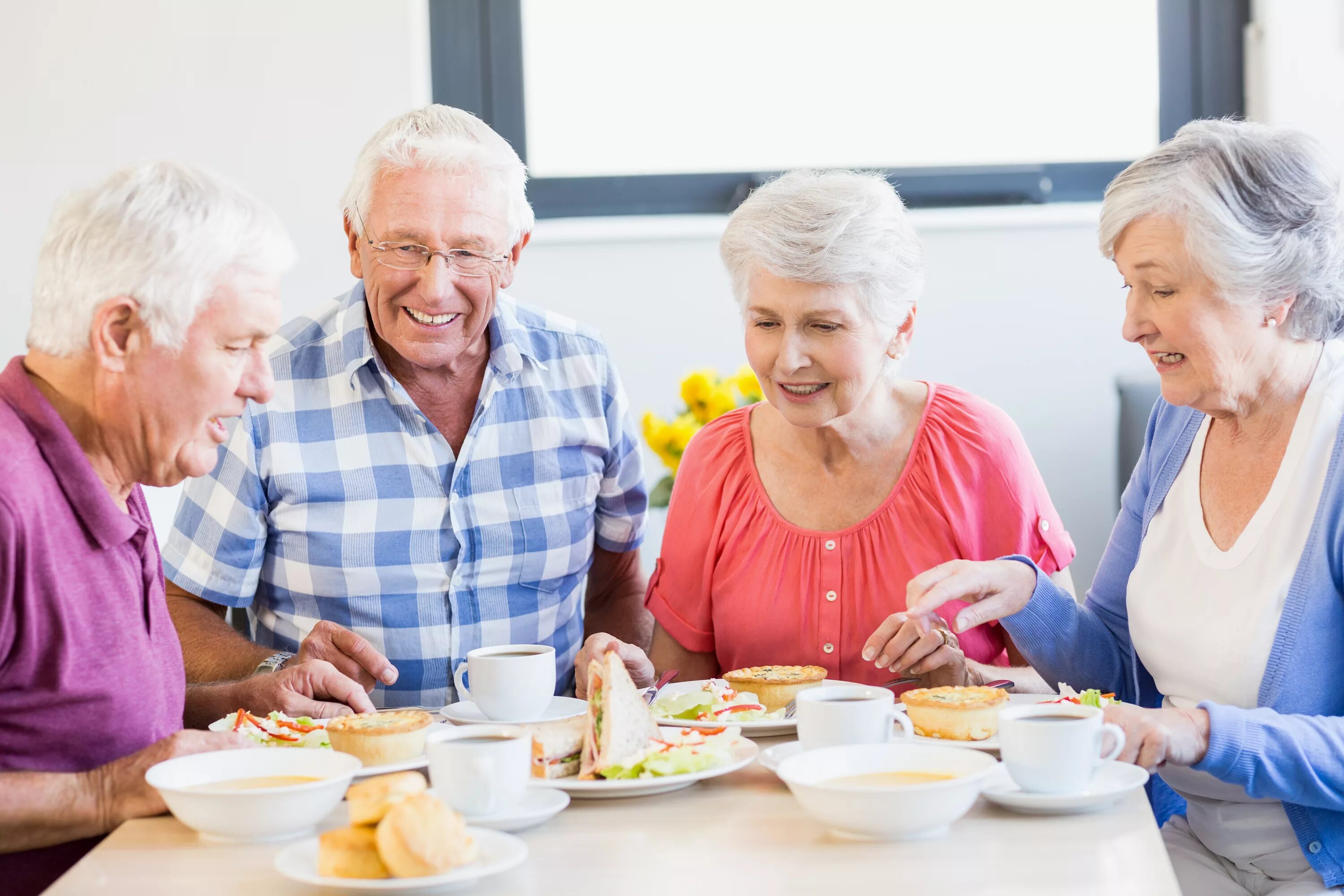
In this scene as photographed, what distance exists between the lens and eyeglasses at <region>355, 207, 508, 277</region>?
1886 millimetres

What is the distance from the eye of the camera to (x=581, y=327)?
2168 millimetres

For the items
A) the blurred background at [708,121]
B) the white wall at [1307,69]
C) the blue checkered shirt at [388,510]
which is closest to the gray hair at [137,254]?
the blue checkered shirt at [388,510]

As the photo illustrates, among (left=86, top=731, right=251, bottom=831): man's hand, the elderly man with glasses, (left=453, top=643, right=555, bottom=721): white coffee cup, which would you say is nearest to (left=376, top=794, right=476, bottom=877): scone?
(left=86, top=731, right=251, bottom=831): man's hand

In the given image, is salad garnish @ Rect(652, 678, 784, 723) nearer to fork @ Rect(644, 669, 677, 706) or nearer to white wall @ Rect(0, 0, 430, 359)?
fork @ Rect(644, 669, 677, 706)

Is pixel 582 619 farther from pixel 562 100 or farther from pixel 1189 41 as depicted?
pixel 1189 41

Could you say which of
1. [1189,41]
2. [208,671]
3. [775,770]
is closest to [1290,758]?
[775,770]

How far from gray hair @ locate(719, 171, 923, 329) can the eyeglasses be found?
38 centimetres

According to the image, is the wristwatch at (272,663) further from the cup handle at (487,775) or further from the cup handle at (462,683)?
the cup handle at (487,775)

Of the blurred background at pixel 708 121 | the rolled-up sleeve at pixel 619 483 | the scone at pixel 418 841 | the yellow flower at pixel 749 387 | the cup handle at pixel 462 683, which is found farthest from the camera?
the blurred background at pixel 708 121

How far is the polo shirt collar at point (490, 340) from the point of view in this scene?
77.1 inches

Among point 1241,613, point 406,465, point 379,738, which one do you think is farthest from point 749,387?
point 379,738

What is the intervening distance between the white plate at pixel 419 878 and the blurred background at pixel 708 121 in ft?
6.72

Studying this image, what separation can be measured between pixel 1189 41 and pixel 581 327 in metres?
1.81

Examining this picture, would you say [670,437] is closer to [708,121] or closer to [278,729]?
[708,121]
